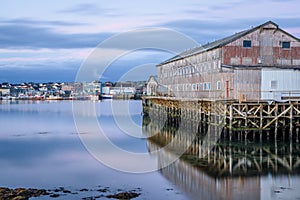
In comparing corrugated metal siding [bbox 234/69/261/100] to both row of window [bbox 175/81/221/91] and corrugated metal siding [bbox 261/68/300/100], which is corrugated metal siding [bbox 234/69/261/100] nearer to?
corrugated metal siding [bbox 261/68/300/100]

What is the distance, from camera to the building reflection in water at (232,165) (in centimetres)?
1822

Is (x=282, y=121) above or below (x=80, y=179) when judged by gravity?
above

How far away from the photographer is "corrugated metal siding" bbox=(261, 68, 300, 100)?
111ft

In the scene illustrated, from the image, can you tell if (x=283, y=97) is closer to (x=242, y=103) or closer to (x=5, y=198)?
(x=242, y=103)

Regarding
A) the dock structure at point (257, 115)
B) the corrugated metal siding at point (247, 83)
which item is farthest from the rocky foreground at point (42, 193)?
the corrugated metal siding at point (247, 83)

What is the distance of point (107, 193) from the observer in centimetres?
1797

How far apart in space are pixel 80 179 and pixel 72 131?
2520 centimetres

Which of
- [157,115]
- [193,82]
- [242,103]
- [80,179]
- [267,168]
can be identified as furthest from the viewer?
[157,115]

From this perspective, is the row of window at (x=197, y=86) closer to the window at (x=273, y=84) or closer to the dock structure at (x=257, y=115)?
the dock structure at (x=257, y=115)

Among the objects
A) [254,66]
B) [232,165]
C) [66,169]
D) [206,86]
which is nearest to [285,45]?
[254,66]

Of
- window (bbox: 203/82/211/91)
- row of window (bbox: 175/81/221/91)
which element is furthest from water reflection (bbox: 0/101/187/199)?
window (bbox: 203/82/211/91)

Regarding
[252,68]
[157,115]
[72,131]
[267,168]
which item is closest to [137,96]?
[157,115]

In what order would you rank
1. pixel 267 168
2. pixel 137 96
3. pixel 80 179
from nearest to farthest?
pixel 80 179 < pixel 267 168 < pixel 137 96

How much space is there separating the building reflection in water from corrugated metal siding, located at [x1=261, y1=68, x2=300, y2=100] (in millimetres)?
3795
